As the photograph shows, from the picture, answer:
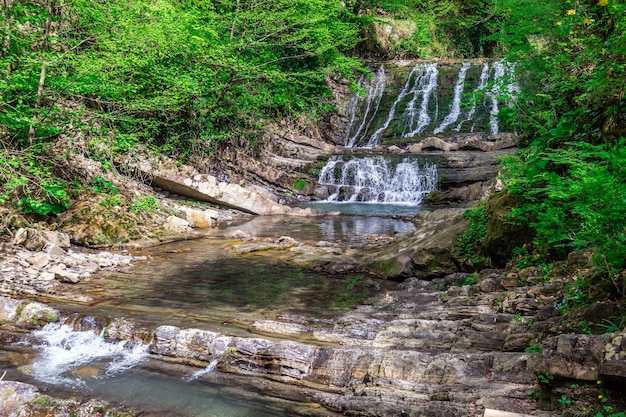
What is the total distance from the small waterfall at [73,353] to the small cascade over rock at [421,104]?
2082 centimetres

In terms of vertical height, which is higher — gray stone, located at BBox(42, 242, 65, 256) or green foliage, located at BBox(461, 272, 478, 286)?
gray stone, located at BBox(42, 242, 65, 256)

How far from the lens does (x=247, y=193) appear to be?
16328mm

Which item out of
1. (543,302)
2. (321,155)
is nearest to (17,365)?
(543,302)

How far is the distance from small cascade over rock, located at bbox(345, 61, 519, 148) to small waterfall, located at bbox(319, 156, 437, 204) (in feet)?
17.5

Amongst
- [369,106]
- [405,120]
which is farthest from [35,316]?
[369,106]

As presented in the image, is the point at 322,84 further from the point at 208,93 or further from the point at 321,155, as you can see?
the point at 208,93

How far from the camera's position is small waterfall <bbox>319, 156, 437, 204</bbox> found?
18.9 metres

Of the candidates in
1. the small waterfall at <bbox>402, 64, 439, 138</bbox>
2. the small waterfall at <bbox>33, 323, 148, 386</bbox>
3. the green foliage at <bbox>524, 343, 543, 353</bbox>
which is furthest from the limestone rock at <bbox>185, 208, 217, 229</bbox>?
the small waterfall at <bbox>402, 64, 439, 138</bbox>

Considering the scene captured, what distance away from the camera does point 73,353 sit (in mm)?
5176

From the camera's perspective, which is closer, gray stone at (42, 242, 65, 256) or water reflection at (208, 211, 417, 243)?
gray stone at (42, 242, 65, 256)

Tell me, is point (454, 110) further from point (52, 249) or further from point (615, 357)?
point (615, 357)

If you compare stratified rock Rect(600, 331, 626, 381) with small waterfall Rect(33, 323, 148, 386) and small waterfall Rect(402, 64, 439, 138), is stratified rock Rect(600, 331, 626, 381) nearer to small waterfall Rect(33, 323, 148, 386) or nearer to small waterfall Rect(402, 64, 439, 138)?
small waterfall Rect(33, 323, 148, 386)

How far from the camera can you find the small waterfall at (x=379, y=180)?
18.9 metres

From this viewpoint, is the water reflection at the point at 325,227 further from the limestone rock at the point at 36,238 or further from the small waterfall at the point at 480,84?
the small waterfall at the point at 480,84
